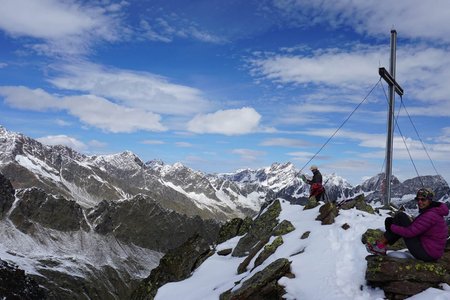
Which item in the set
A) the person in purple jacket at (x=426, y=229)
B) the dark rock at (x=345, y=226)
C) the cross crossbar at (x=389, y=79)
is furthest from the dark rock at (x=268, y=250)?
the cross crossbar at (x=389, y=79)

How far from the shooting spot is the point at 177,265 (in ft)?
105

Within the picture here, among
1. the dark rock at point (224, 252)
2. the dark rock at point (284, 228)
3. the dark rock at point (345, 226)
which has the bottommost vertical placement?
the dark rock at point (224, 252)

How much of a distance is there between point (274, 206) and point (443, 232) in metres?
17.8

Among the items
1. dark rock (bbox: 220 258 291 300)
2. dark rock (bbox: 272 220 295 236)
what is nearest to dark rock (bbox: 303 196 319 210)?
dark rock (bbox: 272 220 295 236)

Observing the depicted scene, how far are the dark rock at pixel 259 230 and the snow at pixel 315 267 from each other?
2.94 feet

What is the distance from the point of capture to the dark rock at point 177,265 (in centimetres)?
3048

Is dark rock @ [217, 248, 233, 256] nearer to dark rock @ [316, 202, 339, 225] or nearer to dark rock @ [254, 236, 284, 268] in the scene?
dark rock @ [254, 236, 284, 268]

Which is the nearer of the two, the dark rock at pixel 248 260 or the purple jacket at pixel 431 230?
the purple jacket at pixel 431 230

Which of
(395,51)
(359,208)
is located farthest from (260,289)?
(395,51)

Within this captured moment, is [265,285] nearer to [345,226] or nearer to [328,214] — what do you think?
[345,226]

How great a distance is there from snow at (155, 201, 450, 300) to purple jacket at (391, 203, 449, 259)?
1.28 metres

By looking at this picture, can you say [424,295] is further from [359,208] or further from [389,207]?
[389,207]

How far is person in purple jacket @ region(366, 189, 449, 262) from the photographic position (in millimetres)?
17000

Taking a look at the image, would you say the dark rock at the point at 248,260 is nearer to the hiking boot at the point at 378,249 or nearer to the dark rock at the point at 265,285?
the dark rock at the point at 265,285
